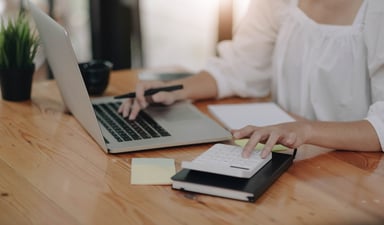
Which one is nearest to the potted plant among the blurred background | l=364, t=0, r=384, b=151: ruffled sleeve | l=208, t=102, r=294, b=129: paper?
l=208, t=102, r=294, b=129: paper

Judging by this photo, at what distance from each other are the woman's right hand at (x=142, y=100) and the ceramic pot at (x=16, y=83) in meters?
0.30

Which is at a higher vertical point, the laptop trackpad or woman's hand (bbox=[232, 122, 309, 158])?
woman's hand (bbox=[232, 122, 309, 158])

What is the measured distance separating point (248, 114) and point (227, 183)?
48 cm

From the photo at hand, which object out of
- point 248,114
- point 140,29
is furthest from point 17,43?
point 140,29

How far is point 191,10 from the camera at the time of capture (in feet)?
11.0

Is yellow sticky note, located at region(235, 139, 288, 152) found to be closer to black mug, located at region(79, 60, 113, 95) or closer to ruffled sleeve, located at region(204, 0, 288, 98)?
ruffled sleeve, located at region(204, 0, 288, 98)

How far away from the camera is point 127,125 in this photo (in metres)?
1.36

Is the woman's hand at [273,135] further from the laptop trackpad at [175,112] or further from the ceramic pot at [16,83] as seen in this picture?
the ceramic pot at [16,83]

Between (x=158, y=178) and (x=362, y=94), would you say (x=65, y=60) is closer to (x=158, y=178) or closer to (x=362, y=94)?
(x=158, y=178)

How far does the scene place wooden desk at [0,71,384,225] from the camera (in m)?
0.95

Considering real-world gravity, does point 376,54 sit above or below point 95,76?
above

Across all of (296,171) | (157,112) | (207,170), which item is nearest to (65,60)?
(157,112)

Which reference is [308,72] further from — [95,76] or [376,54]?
[95,76]

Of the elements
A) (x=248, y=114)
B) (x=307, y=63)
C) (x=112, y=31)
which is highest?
(x=307, y=63)
